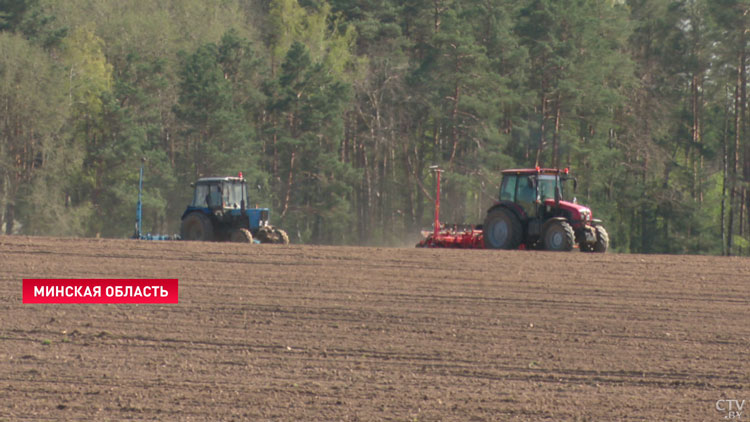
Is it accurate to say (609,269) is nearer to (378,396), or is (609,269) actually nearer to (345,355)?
(345,355)

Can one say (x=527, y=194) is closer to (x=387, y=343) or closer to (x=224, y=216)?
(x=224, y=216)

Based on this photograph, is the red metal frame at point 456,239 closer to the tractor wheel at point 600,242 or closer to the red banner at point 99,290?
the tractor wheel at point 600,242

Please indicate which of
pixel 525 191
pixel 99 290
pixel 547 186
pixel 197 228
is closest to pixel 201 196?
pixel 197 228

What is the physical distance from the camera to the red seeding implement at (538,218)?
2120cm

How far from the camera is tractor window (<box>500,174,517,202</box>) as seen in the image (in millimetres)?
22281

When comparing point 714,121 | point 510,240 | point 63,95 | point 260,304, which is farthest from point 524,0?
point 260,304

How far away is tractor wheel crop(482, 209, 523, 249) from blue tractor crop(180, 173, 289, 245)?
517cm

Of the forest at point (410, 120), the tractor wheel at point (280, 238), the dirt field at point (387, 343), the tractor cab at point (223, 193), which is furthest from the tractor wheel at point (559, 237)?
the forest at point (410, 120)

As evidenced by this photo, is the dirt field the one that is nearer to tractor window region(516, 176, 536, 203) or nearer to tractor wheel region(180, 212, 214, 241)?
tractor window region(516, 176, 536, 203)

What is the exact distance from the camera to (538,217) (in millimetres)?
21891

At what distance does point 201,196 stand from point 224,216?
916mm

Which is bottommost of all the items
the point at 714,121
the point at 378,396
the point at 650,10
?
the point at 378,396

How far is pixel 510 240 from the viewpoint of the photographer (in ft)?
71.5

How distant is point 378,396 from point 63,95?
132 feet
